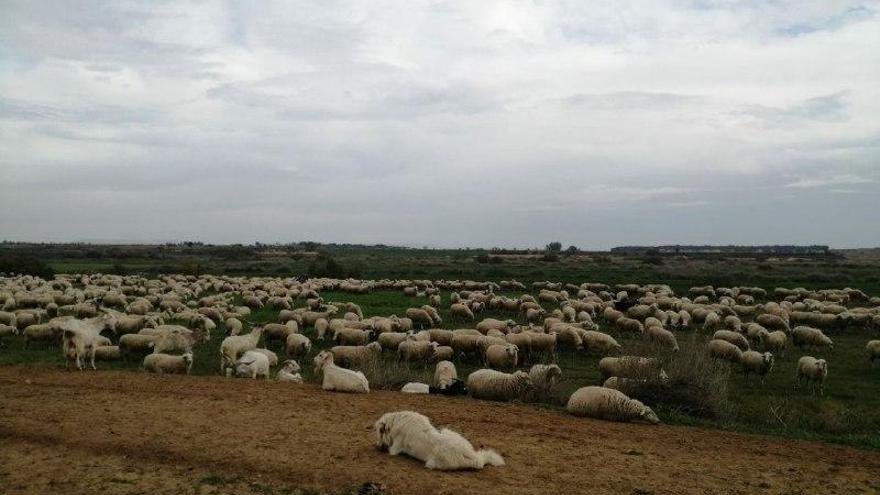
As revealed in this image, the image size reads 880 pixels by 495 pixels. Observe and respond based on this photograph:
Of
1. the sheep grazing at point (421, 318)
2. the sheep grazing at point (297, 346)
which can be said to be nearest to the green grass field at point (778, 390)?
the sheep grazing at point (297, 346)

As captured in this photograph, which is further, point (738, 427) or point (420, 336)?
point (420, 336)

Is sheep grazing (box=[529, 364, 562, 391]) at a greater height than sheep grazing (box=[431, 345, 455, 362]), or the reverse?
sheep grazing (box=[529, 364, 562, 391])

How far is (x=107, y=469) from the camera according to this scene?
6508mm

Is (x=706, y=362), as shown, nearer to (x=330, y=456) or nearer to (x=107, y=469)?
(x=330, y=456)

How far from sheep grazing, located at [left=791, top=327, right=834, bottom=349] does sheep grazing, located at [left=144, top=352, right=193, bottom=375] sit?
59.4ft

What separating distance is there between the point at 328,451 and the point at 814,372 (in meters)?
12.0

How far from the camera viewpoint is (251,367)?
40.4 ft

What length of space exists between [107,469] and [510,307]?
73.9 ft

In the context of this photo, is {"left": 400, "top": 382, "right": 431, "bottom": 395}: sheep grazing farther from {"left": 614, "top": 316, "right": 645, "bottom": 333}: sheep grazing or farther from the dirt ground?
{"left": 614, "top": 316, "right": 645, "bottom": 333}: sheep grazing

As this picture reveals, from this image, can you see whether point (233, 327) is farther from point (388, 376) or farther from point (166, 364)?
point (388, 376)

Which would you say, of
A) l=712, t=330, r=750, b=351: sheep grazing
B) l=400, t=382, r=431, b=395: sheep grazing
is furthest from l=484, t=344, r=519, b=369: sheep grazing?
l=712, t=330, r=750, b=351: sheep grazing

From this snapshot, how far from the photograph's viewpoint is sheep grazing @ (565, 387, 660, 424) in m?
9.57

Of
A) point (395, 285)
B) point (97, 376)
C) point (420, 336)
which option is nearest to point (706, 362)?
point (420, 336)

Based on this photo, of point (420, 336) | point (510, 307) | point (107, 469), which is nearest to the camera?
point (107, 469)
